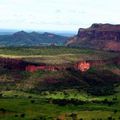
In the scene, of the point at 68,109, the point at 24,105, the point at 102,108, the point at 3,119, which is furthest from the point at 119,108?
the point at 3,119

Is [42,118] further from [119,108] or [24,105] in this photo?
[119,108]

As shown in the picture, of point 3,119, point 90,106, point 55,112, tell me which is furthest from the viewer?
Result: point 90,106

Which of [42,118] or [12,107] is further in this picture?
[12,107]

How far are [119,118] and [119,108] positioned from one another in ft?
71.1

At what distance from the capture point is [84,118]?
17512cm

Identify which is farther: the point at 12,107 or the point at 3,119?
the point at 12,107

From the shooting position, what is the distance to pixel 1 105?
189m

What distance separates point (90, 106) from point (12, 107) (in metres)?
29.9

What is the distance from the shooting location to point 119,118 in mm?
176750

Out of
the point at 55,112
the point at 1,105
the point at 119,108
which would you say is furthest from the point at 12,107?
the point at 119,108

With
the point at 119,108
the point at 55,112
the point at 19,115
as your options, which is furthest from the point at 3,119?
the point at 119,108

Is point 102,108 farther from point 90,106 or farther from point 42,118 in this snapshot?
point 42,118

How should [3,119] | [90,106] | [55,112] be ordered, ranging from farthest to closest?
[90,106] → [55,112] → [3,119]

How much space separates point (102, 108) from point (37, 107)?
24.0 metres
